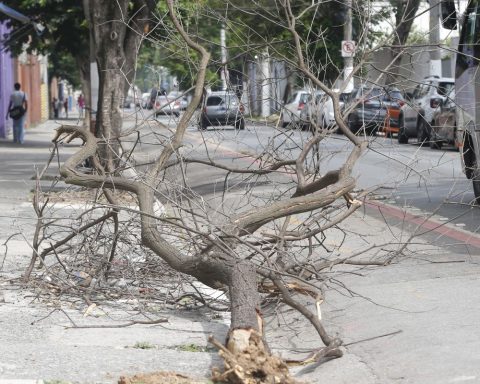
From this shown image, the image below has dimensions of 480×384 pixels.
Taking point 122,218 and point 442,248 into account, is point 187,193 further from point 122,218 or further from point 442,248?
point 442,248

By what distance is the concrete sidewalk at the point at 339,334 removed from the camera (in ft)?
20.0

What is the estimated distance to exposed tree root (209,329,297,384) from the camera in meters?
5.69

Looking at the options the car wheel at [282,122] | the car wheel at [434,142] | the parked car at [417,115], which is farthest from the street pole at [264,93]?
the parked car at [417,115]

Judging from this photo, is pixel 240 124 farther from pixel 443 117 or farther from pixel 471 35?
pixel 443 117

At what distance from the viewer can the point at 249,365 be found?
5.79 metres

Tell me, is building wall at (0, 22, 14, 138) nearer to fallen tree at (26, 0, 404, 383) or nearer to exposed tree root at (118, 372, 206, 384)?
fallen tree at (26, 0, 404, 383)

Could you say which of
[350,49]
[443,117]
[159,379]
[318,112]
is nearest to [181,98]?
[318,112]

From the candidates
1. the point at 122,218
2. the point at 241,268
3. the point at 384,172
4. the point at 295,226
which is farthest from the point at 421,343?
the point at 384,172

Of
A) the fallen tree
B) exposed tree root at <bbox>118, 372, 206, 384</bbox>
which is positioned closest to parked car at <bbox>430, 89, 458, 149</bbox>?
the fallen tree

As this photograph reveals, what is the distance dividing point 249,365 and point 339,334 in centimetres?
146

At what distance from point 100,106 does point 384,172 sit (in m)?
5.56

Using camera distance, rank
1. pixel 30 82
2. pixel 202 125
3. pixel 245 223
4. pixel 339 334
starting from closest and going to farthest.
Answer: pixel 339 334
pixel 245 223
pixel 202 125
pixel 30 82

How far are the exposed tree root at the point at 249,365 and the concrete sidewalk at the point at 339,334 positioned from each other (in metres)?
0.31

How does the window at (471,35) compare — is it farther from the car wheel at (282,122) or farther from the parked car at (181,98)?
the car wheel at (282,122)
